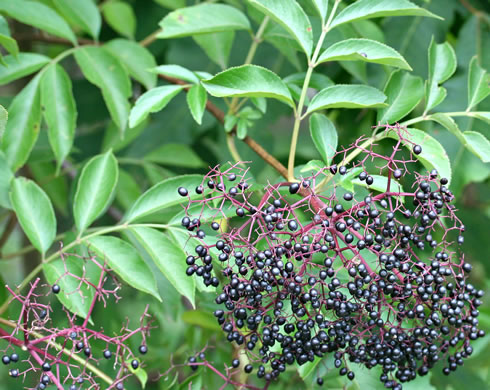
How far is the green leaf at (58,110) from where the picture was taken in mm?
1472

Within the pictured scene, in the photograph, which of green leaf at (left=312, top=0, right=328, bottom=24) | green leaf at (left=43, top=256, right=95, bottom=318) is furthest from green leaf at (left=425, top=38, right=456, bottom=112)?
green leaf at (left=43, top=256, right=95, bottom=318)

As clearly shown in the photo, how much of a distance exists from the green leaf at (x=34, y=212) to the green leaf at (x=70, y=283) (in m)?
0.07

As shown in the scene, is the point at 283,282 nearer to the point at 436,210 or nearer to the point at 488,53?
the point at 436,210

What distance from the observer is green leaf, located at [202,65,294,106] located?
45.5 inches

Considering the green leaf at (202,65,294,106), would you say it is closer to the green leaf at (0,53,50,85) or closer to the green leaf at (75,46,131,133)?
the green leaf at (75,46,131,133)

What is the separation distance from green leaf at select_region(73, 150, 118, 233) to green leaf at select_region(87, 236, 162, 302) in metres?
0.11

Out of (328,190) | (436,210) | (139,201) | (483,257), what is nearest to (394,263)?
(436,210)

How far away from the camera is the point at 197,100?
4.21 ft

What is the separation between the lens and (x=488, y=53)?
1.81 m

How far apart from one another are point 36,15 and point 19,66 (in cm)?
13

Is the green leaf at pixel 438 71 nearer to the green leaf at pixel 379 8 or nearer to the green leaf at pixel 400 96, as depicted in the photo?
the green leaf at pixel 400 96

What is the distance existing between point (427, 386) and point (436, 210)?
465 millimetres

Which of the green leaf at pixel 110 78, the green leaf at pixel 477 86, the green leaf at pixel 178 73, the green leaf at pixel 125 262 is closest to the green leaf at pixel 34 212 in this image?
the green leaf at pixel 125 262

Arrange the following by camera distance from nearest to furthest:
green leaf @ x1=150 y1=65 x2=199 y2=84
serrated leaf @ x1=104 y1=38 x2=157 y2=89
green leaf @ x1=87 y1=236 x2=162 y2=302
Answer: green leaf @ x1=87 y1=236 x2=162 y2=302
green leaf @ x1=150 y1=65 x2=199 y2=84
serrated leaf @ x1=104 y1=38 x2=157 y2=89
